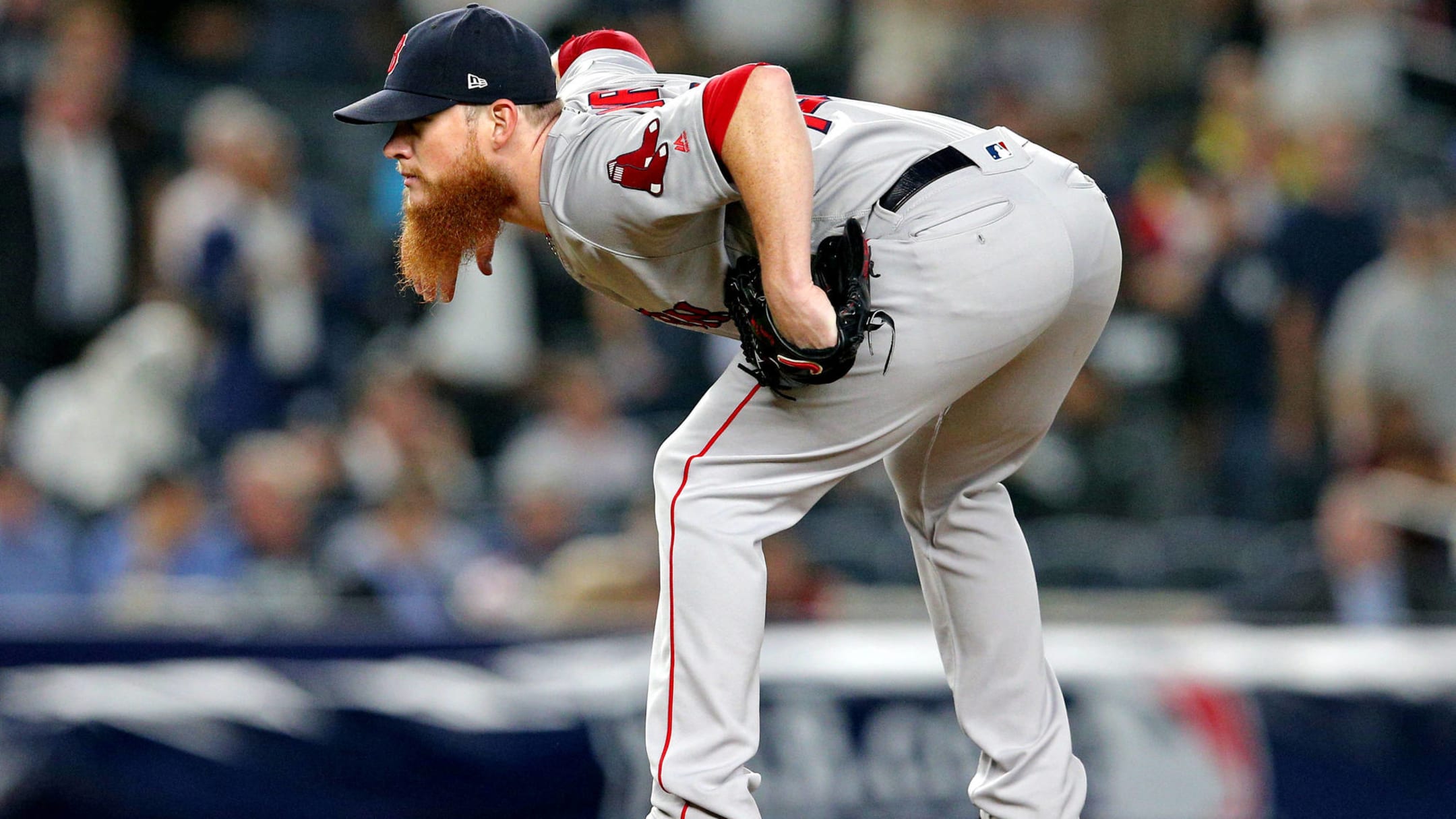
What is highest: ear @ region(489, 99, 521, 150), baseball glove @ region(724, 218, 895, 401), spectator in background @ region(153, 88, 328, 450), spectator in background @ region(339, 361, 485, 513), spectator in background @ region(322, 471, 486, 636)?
ear @ region(489, 99, 521, 150)

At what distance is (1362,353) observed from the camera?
25.9 ft

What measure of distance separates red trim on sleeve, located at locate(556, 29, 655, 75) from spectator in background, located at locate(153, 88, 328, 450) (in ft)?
13.9

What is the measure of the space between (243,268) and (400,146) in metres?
4.55

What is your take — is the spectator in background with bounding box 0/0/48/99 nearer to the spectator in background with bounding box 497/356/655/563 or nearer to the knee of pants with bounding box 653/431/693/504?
the spectator in background with bounding box 497/356/655/563

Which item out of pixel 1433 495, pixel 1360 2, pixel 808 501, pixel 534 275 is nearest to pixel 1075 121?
pixel 1360 2

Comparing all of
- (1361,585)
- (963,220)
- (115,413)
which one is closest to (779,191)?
(963,220)

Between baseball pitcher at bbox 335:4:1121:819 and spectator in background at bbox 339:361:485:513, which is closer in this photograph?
baseball pitcher at bbox 335:4:1121:819

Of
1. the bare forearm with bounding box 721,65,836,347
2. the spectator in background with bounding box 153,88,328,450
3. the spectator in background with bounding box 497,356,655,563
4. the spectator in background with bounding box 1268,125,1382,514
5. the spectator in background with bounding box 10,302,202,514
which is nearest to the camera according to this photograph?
the bare forearm with bounding box 721,65,836,347

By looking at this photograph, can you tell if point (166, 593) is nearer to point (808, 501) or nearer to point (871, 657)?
point (871, 657)

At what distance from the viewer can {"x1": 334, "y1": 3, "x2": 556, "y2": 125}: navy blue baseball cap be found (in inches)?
120

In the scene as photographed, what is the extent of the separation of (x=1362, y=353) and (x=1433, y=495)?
1693 millimetres

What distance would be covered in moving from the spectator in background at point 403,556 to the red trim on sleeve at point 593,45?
3218mm

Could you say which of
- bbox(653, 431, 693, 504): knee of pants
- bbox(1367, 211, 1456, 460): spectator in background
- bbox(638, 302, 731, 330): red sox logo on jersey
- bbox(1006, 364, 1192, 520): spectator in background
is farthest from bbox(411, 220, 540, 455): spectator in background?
bbox(653, 431, 693, 504): knee of pants

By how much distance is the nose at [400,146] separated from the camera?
123 inches
